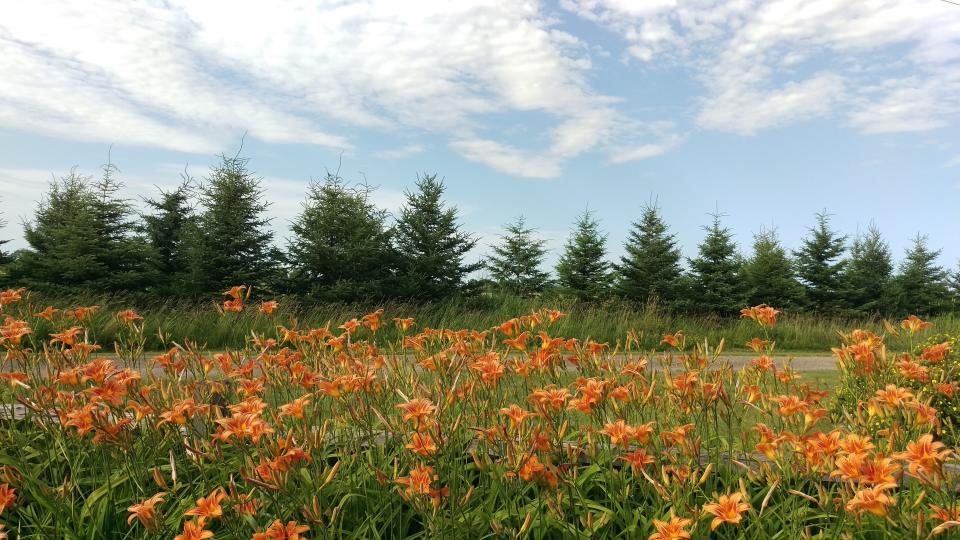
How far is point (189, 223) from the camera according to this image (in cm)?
1741

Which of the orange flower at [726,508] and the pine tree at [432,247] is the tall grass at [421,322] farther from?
the orange flower at [726,508]

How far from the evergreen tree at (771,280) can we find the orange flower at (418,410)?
67.2 ft

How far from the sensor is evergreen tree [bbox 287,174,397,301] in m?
16.2

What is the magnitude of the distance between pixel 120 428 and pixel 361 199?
15.6 m

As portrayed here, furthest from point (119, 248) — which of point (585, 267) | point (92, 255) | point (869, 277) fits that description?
point (869, 277)

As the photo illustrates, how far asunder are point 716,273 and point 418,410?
64.7 feet

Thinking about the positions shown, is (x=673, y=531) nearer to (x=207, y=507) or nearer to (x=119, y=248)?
(x=207, y=507)

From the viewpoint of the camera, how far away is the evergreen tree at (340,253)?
16156mm

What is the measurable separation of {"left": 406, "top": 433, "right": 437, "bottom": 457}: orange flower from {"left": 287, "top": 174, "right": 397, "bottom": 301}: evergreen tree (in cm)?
1397

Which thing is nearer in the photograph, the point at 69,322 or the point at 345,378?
the point at 345,378

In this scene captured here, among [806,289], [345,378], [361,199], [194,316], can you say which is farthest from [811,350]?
[345,378]

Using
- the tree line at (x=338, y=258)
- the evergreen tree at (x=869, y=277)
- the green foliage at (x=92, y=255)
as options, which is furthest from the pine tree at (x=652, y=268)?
the green foliage at (x=92, y=255)

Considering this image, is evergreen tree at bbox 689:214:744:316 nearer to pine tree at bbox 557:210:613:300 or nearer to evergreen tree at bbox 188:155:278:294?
pine tree at bbox 557:210:613:300

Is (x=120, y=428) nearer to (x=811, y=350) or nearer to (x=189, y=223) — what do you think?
(x=811, y=350)
